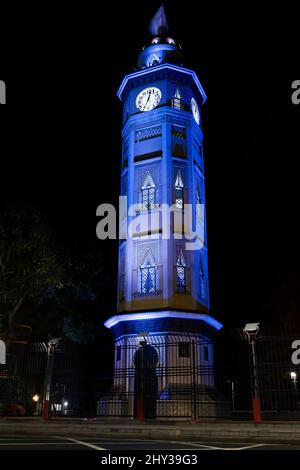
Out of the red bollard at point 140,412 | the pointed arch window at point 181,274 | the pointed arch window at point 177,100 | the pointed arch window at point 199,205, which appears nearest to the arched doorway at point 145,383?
the red bollard at point 140,412

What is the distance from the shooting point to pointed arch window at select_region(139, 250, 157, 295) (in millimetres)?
24494

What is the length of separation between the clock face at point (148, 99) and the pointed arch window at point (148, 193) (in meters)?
4.30

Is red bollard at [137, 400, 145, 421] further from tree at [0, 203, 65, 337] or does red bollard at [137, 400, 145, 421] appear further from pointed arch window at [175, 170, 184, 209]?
pointed arch window at [175, 170, 184, 209]

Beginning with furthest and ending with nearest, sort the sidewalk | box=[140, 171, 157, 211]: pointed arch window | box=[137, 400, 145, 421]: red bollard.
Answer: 1. box=[140, 171, 157, 211]: pointed arch window
2. box=[137, 400, 145, 421]: red bollard
3. the sidewalk

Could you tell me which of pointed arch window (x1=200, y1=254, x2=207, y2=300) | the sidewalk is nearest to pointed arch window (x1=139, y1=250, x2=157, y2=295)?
pointed arch window (x1=200, y1=254, x2=207, y2=300)

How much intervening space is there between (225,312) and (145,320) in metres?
14.7

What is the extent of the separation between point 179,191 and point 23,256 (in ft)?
30.6

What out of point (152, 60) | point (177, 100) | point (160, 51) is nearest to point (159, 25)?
point (160, 51)

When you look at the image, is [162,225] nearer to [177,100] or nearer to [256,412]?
[177,100]

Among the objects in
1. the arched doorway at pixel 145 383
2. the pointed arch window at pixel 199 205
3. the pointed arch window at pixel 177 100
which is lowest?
the arched doorway at pixel 145 383

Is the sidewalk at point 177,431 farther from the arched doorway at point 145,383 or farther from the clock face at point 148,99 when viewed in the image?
the clock face at point 148,99

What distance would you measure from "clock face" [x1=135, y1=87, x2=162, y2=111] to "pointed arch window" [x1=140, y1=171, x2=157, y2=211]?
4304 millimetres

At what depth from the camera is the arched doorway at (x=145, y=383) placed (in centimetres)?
1670

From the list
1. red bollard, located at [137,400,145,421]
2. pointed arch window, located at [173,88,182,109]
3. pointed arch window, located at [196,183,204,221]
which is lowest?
red bollard, located at [137,400,145,421]
